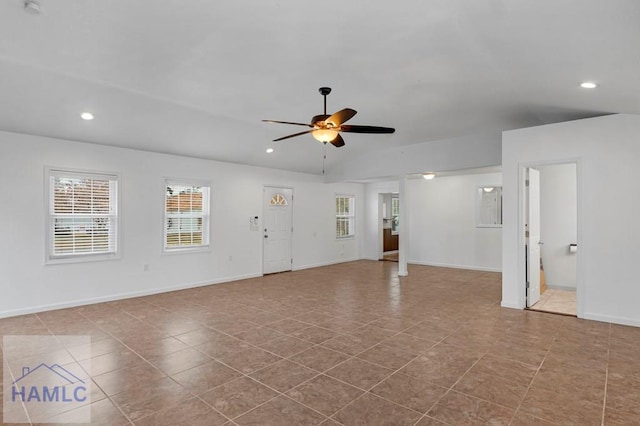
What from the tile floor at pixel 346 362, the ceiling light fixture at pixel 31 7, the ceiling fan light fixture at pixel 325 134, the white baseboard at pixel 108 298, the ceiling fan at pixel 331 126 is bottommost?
the tile floor at pixel 346 362

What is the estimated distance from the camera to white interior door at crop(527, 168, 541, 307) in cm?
510

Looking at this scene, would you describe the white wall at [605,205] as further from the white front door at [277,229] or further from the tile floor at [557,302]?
the white front door at [277,229]

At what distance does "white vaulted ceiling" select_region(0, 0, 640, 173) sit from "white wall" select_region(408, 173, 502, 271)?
327 cm

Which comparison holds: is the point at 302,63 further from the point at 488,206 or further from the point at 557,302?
the point at 488,206

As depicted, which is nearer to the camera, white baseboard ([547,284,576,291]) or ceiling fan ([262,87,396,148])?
ceiling fan ([262,87,396,148])

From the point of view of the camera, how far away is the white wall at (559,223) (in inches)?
241

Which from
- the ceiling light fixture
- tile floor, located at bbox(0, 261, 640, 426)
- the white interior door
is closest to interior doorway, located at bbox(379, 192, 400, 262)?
tile floor, located at bbox(0, 261, 640, 426)

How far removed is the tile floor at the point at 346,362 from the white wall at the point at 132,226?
1.42 feet

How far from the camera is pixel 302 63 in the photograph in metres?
3.40

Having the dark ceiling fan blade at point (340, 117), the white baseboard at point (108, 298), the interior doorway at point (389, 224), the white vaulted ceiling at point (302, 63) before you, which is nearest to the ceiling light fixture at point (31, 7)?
the white vaulted ceiling at point (302, 63)

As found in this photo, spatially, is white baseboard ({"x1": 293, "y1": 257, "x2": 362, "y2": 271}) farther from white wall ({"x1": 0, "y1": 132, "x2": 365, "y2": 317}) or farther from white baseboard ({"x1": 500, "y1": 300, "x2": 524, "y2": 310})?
white baseboard ({"x1": 500, "y1": 300, "x2": 524, "y2": 310})

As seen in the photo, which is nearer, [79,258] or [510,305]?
[510,305]

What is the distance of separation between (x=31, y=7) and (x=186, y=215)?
4.54 meters

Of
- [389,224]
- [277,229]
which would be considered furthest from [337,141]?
[389,224]
